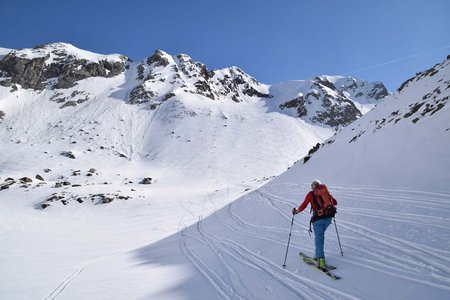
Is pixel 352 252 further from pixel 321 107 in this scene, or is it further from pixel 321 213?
pixel 321 107

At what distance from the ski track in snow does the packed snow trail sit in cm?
2

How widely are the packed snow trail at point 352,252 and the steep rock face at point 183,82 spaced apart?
7807 cm

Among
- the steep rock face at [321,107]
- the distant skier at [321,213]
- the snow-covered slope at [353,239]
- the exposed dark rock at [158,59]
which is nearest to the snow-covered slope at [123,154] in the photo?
the snow-covered slope at [353,239]

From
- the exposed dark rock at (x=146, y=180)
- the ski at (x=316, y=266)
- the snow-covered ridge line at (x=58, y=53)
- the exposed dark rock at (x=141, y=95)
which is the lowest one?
the ski at (x=316, y=266)

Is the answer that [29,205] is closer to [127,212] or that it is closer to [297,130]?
[127,212]

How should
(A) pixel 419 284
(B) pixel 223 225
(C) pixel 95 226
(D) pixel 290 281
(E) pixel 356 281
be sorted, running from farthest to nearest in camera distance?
(C) pixel 95 226 < (B) pixel 223 225 < (D) pixel 290 281 < (E) pixel 356 281 < (A) pixel 419 284

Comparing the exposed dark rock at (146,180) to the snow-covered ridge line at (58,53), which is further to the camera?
the snow-covered ridge line at (58,53)

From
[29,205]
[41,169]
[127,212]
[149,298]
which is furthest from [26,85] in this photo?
[149,298]

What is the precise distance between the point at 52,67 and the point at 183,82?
48.4m

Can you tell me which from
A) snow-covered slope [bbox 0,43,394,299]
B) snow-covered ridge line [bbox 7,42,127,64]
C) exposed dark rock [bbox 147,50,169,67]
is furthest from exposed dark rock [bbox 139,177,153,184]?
snow-covered ridge line [bbox 7,42,127,64]

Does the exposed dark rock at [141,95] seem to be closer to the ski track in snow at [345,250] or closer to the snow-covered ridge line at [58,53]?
the snow-covered ridge line at [58,53]

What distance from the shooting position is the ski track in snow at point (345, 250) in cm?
616

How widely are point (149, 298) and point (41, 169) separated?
51.3m

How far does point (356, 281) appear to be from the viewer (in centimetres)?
611
